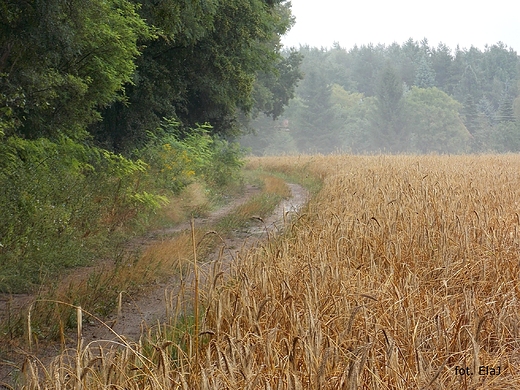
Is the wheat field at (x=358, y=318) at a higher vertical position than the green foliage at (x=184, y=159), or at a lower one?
lower

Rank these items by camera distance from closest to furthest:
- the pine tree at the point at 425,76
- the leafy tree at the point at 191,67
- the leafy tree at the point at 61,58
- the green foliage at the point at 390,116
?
the leafy tree at the point at 61,58 → the leafy tree at the point at 191,67 → the green foliage at the point at 390,116 → the pine tree at the point at 425,76

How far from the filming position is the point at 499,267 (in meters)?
5.37

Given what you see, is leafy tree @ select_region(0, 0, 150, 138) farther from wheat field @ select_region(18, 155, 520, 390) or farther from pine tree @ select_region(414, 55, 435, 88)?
pine tree @ select_region(414, 55, 435, 88)

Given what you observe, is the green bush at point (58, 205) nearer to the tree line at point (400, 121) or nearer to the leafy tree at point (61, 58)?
the leafy tree at point (61, 58)

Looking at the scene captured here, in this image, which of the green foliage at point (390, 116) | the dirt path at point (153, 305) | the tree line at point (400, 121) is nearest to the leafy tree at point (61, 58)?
the dirt path at point (153, 305)

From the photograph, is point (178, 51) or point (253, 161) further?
point (253, 161)

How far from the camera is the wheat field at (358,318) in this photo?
127 inches

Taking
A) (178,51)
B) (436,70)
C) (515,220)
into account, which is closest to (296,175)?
(178,51)

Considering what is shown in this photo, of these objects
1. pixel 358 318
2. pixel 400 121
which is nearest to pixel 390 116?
pixel 400 121

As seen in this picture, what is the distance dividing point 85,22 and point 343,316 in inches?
260

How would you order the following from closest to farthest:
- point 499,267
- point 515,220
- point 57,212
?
point 499,267, point 515,220, point 57,212

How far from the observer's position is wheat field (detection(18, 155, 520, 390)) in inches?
127

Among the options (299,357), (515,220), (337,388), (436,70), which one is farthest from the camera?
(436,70)

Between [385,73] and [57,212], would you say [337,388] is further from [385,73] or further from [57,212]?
[385,73]
